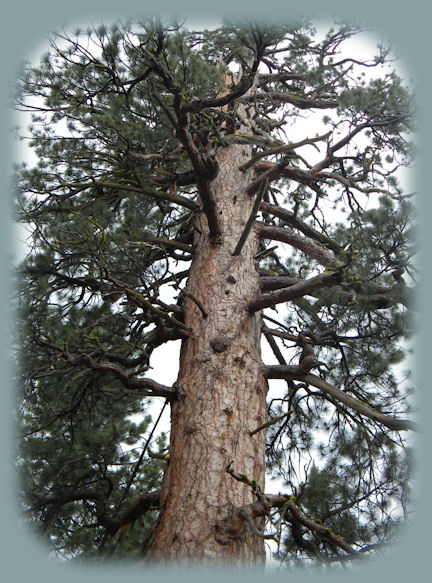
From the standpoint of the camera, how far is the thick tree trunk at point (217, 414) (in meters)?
2.92

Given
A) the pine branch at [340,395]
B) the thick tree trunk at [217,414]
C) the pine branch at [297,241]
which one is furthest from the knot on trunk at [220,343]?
the pine branch at [297,241]

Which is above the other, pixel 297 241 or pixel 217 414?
pixel 297 241

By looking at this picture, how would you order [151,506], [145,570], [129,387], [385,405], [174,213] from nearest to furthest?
[145,570] < [129,387] < [151,506] < [385,405] < [174,213]

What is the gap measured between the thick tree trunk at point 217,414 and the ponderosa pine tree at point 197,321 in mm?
14

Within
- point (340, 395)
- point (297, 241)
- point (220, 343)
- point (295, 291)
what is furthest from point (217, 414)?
point (297, 241)

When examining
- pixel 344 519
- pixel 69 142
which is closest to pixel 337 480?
pixel 344 519

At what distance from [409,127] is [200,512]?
4.31 metres

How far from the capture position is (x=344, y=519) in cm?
457

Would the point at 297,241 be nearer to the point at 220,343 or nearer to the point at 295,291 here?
the point at 295,291

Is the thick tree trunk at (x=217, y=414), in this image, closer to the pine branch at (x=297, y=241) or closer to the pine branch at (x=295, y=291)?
the pine branch at (x=295, y=291)

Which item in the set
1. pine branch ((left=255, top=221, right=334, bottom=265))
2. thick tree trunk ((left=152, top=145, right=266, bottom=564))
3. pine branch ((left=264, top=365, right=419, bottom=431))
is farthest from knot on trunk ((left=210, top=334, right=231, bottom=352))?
pine branch ((left=255, top=221, right=334, bottom=265))

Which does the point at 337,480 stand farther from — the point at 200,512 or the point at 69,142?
the point at 69,142

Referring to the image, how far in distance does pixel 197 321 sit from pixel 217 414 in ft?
2.98

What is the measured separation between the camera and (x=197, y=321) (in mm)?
4117
